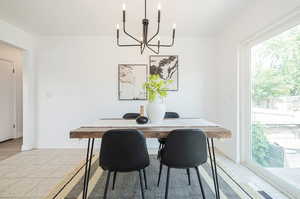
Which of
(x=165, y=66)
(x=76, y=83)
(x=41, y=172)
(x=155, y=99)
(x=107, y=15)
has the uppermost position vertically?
(x=107, y=15)

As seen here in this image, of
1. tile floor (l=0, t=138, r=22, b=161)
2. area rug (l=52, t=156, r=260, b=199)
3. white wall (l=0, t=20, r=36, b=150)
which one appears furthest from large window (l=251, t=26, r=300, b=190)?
tile floor (l=0, t=138, r=22, b=161)

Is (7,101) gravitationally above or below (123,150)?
above

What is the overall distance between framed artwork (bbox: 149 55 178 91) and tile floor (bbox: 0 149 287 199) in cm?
186

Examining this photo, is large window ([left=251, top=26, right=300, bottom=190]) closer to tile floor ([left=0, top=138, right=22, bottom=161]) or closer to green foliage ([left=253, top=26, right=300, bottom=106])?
green foliage ([left=253, top=26, right=300, bottom=106])

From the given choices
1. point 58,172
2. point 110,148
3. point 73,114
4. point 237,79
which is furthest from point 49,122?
point 237,79

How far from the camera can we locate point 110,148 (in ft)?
5.07

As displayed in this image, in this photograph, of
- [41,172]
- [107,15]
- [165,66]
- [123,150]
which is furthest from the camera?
[165,66]

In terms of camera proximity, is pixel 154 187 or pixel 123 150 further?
pixel 154 187

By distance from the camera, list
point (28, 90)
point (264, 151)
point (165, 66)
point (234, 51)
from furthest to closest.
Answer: point (165, 66) < point (28, 90) < point (234, 51) < point (264, 151)

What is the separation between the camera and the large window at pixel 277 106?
1.92m

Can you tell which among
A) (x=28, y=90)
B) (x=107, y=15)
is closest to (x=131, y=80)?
(x=107, y=15)

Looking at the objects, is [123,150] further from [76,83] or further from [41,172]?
[76,83]

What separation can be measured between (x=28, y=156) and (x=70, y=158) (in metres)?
0.85

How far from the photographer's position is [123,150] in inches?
60.7
